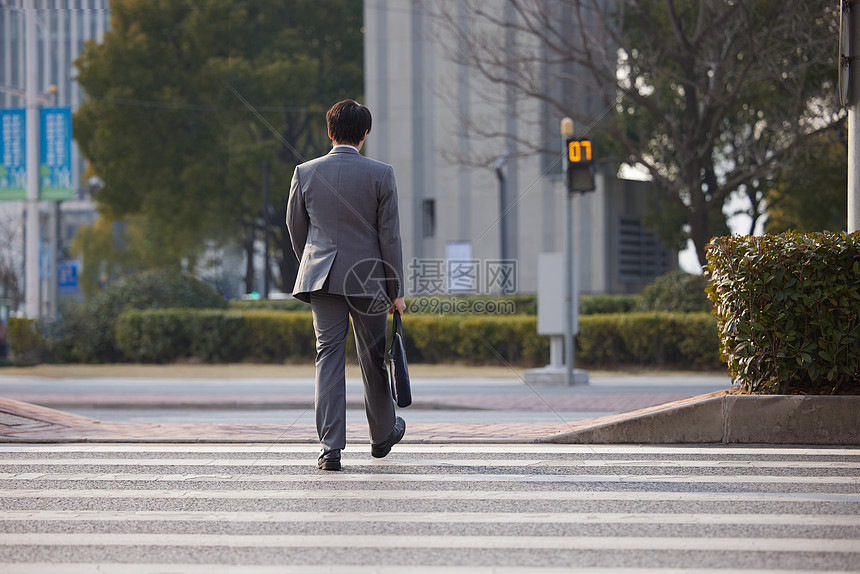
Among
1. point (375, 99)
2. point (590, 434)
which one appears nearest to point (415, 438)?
point (590, 434)

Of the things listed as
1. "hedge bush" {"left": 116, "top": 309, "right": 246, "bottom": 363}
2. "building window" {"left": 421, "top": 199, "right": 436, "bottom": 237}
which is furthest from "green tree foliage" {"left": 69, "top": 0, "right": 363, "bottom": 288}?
"hedge bush" {"left": 116, "top": 309, "right": 246, "bottom": 363}

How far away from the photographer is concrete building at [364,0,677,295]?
27.5m

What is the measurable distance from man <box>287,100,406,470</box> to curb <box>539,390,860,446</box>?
1473mm

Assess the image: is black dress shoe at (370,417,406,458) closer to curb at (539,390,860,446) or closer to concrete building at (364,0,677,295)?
curb at (539,390,860,446)

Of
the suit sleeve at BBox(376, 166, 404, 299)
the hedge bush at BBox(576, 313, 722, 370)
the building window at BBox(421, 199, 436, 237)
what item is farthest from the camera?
the building window at BBox(421, 199, 436, 237)

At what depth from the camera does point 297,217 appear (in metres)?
5.80

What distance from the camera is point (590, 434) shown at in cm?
641

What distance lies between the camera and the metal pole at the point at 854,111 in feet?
22.2

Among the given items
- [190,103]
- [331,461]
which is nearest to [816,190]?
[190,103]

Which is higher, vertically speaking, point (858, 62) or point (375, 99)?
point (375, 99)

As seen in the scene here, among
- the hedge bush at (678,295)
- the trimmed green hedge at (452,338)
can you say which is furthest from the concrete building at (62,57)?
the hedge bush at (678,295)

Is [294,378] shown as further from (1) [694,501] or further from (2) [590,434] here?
(1) [694,501]

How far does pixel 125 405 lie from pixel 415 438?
7.03 meters

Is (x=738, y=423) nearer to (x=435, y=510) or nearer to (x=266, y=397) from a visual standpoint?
(x=435, y=510)
